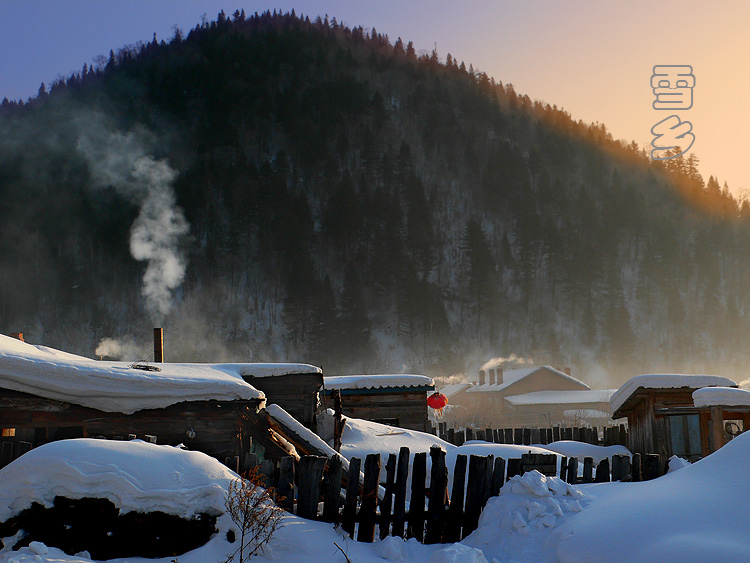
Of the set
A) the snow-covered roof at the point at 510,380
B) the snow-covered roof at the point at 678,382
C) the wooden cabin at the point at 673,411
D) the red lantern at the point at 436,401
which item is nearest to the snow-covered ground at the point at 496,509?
the snow-covered roof at the point at 678,382

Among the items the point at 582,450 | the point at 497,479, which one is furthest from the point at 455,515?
the point at 582,450

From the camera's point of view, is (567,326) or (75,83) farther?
(75,83)

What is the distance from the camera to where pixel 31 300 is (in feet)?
257

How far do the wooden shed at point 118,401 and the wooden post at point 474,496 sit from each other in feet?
16.9

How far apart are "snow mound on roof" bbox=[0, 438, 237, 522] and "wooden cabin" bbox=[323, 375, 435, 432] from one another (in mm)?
15805

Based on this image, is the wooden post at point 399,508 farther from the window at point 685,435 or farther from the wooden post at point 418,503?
the window at point 685,435

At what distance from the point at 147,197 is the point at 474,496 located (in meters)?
92.8

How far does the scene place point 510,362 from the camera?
256 ft

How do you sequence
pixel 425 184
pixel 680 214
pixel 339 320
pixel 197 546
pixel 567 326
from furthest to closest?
pixel 680 214
pixel 425 184
pixel 567 326
pixel 339 320
pixel 197 546

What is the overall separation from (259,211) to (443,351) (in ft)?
103

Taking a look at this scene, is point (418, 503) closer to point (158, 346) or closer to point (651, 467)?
point (651, 467)

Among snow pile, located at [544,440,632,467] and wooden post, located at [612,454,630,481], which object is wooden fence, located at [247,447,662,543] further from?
snow pile, located at [544,440,632,467]

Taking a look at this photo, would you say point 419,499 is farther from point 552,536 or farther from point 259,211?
point 259,211

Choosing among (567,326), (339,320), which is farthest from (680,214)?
(339,320)
